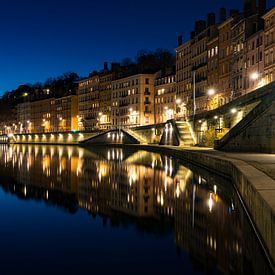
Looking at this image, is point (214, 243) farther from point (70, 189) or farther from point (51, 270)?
point (70, 189)

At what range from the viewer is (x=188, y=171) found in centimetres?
3534

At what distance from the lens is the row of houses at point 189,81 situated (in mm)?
71438

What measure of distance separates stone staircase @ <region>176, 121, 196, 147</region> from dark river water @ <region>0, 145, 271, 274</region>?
37752 millimetres

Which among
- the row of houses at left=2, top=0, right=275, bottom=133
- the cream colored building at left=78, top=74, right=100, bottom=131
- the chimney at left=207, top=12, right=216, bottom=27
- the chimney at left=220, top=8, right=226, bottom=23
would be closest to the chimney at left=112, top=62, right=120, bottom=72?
the row of houses at left=2, top=0, right=275, bottom=133

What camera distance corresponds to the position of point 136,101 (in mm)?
127562

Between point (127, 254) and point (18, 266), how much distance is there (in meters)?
2.82

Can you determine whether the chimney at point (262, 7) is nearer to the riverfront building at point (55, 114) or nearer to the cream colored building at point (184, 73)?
the cream colored building at point (184, 73)

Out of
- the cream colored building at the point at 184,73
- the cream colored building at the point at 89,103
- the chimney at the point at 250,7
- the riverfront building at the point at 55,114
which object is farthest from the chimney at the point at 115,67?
the chimney at the point at 250,7

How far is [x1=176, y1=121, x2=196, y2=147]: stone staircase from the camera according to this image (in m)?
66.1

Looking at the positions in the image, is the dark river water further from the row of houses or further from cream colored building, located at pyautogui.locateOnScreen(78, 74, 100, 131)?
cream colored building, located at pyautogui.locateOnScreen(78, 74, 100, 131)

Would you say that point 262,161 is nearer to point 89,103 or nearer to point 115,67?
point 115,67

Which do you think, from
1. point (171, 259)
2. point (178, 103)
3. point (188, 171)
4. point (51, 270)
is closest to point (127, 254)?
point (171, 259)

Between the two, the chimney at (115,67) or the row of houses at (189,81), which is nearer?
the row of houses at (189,81)

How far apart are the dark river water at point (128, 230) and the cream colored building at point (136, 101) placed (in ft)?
320
